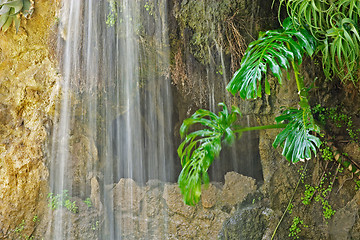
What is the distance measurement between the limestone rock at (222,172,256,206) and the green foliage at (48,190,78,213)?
2.01m

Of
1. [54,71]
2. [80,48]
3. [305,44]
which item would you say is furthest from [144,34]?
[305,44]

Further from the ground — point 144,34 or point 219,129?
point 144,34

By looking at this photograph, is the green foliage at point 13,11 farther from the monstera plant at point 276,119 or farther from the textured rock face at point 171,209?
the monstera plant at point 276,119

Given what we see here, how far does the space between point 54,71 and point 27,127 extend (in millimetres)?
847

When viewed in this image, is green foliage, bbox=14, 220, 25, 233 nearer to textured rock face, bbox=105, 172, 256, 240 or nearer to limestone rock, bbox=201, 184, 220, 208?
textured rock face, bbox=105, 172, 256, 240

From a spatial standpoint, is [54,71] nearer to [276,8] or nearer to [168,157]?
[168,157]

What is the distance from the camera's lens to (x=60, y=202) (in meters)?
4.45

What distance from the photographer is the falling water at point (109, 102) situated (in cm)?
422

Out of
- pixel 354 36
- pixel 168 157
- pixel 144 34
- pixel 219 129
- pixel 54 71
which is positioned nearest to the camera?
pixel 354 36

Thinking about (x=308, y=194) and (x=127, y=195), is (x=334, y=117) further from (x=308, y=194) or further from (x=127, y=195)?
(x=127, y=195)

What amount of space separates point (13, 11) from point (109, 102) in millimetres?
1702

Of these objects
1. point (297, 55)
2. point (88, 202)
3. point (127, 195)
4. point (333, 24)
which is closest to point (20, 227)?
point (88, 202)

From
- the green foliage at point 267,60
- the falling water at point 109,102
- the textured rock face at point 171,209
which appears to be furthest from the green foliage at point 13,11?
the green foliage at point 267,60

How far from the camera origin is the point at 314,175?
11.2 feet
